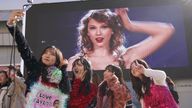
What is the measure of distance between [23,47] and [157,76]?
90 cm

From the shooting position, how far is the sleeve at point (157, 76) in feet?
7.03

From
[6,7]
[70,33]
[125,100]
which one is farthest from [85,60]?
[6,7]

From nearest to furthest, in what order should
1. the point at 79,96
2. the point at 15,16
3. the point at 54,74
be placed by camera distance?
the point at 15,16, the point at 54,74, the point at 79,96

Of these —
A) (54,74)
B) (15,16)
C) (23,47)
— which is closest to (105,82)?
(54,74)

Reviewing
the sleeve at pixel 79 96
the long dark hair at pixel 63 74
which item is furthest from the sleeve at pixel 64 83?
the sleeve at pixel 79 96

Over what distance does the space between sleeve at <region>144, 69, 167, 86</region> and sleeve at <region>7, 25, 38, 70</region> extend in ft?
2.46

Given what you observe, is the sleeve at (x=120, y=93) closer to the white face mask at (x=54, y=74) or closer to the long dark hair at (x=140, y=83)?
the long dark hair at (x=140, y=83)

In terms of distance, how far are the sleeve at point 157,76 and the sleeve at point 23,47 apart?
751 mm

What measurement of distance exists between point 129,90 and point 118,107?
5.2 inches

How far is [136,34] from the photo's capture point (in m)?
2.27

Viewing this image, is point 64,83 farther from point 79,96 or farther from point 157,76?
point 157,76

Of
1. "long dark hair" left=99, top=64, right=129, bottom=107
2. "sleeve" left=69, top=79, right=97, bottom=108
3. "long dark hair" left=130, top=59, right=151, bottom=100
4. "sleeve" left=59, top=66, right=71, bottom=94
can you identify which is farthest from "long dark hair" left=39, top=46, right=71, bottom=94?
"long dark hair" left=130, top=59, right=151, bottom=100

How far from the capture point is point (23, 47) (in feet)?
5.46

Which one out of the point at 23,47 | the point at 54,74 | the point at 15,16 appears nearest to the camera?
the point at 15,16
